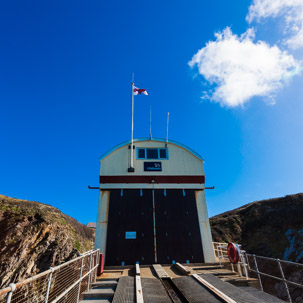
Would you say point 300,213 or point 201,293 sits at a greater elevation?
point 300,213

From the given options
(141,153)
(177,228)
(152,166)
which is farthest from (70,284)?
(141,153)

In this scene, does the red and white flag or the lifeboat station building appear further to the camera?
the red and white flag

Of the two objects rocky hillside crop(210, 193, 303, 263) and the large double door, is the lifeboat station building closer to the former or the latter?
the large double door

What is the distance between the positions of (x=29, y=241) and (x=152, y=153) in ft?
59.8

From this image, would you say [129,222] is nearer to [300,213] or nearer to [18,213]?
[18,213]

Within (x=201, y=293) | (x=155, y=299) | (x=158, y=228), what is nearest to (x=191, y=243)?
(x=158, y=228)

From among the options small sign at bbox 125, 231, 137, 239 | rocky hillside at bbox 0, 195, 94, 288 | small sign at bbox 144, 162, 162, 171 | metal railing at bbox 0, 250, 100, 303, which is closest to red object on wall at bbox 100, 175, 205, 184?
small sign at bbox 144, 162, 162, 171

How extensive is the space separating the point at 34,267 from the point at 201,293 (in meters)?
22.2

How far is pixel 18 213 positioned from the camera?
2341cm

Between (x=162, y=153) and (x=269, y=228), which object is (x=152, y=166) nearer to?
(x=162, y=153)

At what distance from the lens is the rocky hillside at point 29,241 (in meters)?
19.3

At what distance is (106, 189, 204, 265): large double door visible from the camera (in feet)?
35.6

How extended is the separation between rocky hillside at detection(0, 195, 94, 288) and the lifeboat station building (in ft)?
48.0

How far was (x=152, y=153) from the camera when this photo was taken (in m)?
13.5
